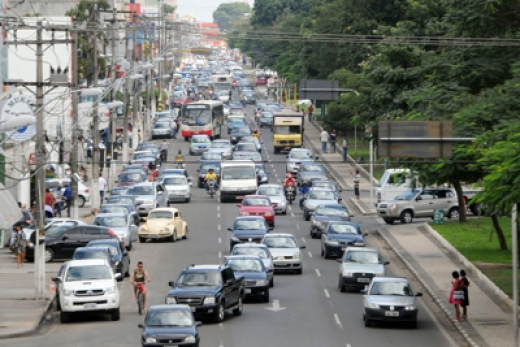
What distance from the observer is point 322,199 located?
61.1 m

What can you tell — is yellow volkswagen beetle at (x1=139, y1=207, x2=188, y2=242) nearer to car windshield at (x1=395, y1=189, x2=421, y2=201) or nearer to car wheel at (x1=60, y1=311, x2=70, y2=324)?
car windshield at (x1=395, y1=189, x2=421, y2=201)

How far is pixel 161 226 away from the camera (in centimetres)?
5300

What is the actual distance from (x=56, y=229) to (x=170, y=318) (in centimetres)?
1938

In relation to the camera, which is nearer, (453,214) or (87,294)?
(87,294)

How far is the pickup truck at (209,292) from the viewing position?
113 feet

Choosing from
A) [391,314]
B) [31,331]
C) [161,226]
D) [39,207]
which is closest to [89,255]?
[39,207]

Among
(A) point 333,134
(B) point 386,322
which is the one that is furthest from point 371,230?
(A) point 333,134

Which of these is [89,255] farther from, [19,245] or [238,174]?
[238,174]

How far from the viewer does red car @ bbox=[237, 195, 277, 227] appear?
5706 centimetres

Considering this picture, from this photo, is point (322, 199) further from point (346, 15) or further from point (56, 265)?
point (346, 15)

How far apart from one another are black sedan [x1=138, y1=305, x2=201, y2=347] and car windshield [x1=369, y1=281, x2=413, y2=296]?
6896 millimetres

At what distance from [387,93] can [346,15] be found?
3186cm

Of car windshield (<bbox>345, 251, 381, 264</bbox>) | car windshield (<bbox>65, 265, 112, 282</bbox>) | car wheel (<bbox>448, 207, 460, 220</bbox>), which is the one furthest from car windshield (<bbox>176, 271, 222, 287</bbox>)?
car wheel (<bbox>448, 207, 460, 220</bbox>)

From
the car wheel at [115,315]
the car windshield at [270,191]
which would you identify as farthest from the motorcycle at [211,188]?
the car wheel at [115,315]
